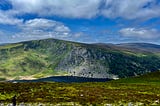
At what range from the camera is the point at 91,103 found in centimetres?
4938

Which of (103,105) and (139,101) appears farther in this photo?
(139,101)

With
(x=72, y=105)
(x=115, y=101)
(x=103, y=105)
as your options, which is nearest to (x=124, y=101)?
(x=115, y=101)

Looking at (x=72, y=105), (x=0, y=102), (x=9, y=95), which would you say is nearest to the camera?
(x=72, y=105)

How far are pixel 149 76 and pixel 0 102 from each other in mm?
84141

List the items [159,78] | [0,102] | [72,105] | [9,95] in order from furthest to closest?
[159,78]
[9,95]
[0,102]
[72,105]

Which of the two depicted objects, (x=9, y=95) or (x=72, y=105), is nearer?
(x=72, y=105)

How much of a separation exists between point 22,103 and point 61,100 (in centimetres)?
698

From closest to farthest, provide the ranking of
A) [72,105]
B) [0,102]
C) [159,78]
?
[72,105] → [0,102] → [159,78]

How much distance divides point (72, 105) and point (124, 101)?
9.85m

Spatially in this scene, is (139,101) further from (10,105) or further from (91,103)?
(10,105)

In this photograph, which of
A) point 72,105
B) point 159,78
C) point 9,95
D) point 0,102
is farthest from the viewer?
point 159,78

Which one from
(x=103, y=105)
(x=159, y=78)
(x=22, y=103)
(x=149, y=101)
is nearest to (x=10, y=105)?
(x=22, y=103)

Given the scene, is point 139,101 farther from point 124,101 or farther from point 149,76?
point 149,76

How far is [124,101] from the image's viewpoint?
51.8 meters
